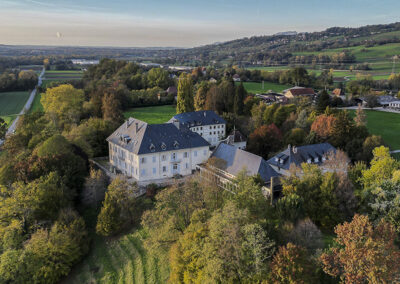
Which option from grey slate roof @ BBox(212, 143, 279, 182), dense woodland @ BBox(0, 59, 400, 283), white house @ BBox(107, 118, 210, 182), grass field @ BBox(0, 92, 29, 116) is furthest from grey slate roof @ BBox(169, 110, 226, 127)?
grass field @ BBox(0, 92, 29, 116)

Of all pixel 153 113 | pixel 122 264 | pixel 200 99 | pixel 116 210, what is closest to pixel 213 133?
pixel 200 99

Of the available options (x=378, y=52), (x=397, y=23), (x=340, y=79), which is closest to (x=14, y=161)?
(x=340, y=79)

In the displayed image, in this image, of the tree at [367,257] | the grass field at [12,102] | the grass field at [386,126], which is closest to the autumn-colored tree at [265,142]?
the grass field at [386,126]

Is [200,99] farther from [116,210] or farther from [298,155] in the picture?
[116,210]

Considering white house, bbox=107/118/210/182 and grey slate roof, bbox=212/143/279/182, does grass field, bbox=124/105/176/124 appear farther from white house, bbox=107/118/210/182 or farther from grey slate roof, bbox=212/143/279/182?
grey slate roof, bbox=212/143/279/182

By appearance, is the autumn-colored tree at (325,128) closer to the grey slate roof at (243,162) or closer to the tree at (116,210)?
the grey slate roof at (243,162)

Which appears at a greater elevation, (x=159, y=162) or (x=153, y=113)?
(x=159, y=162)

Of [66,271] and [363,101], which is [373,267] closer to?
[66,271]
